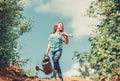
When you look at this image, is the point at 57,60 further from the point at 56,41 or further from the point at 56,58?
the point at 56,41

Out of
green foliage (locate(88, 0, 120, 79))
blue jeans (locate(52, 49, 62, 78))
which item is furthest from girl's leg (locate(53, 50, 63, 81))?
green foliage (locate(88, 0, 120, 79))

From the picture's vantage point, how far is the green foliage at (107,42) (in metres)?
14.7

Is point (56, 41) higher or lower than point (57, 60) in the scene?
higher

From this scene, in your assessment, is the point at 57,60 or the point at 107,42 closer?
the point at 57,60

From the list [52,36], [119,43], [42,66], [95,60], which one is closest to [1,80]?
[42,66]

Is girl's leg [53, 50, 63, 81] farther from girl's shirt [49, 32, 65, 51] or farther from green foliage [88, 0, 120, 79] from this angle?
green foliage [88, 0, 120, 79]

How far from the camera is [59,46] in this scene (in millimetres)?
12836

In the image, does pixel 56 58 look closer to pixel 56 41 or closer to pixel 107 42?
pixel 56 41

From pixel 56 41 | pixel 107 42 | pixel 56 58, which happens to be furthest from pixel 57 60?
pixel 107 42

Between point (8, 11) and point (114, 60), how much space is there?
6.74 m

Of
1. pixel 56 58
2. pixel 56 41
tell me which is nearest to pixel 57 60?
pixel 56 58

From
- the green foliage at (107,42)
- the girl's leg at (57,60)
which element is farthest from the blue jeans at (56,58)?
the green foliage at (107,42)

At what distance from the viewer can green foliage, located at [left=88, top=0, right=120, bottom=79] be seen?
48.1 ft

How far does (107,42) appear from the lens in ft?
50.0
